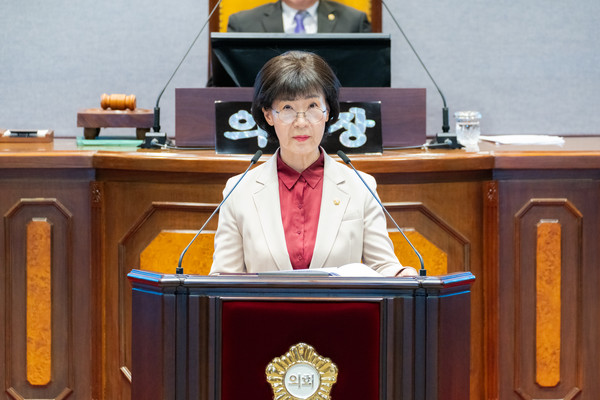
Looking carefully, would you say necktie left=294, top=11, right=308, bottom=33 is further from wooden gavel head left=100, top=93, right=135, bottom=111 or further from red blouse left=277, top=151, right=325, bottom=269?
red blouse left=277, top=151, right=325, bottom=269

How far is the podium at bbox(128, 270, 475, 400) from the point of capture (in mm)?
1771

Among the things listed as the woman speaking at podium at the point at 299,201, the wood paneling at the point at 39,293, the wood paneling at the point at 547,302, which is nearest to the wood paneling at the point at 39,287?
the wood paneling at the point at 39,293

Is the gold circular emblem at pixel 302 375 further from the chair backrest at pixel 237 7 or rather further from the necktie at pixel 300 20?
the chair backrest at pixel 237 7

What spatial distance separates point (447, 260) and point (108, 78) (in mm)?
2174

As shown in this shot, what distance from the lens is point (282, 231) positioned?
2.20 m

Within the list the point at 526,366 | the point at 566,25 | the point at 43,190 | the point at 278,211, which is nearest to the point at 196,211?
the point at 43,190

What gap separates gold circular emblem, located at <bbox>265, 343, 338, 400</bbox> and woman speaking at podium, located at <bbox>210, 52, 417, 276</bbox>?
42 cm

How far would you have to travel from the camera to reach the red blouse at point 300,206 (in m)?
2.20

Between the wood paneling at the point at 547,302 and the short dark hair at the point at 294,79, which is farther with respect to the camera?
Answer: the wood paneling at the point at 547,302

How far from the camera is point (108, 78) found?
14.7ft

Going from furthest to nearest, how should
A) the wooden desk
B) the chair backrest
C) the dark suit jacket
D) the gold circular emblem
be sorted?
the chair backrest, the dark suit jacket, the wooden desk, the gold circular emblem

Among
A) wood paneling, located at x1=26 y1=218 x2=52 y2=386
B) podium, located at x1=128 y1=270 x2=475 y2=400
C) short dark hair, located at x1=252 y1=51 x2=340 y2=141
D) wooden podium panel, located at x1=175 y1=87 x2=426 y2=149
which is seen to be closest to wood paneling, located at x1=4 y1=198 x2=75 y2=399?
wood paneling, located at x1=26 y1=218 x2=52 y2=386

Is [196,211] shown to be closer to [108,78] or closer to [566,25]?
[108,78]

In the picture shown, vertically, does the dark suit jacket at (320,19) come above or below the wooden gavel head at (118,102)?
above
